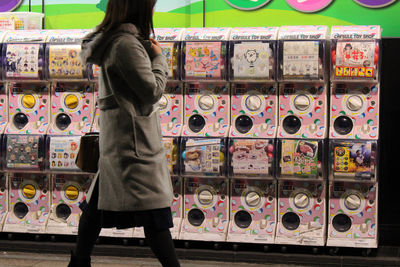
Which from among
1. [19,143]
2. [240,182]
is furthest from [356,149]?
[19,143]

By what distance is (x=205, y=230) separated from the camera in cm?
512

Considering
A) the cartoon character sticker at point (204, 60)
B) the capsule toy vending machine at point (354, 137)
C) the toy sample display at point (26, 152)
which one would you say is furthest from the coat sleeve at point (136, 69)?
the toy sample display at point (26, 152)

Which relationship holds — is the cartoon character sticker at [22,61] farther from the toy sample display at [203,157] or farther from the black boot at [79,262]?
the black boot at [79,262]

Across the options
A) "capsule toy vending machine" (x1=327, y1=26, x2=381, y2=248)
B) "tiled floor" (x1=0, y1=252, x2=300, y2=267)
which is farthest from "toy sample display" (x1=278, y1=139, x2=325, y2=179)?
"tiled floor" (x1=0, y1=252, x2=300, y2=267)

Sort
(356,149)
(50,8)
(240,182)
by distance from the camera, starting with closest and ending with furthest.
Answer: (356,149), (240,182), (50,8)

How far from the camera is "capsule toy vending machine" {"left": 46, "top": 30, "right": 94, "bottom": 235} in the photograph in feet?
16.9

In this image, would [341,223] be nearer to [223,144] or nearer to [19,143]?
[223,144]

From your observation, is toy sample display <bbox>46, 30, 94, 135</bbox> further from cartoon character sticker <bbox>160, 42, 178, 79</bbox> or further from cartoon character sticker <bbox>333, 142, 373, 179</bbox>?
cartoon character sticker <bbox>333, 142, 373, 179</bbox>

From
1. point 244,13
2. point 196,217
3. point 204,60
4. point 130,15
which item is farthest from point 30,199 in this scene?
point 130,15

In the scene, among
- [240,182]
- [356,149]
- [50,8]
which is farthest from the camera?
[50,8]

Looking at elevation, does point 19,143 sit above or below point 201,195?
above

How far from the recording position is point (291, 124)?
16.3 feet

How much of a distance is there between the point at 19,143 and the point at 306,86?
2348 millimetres

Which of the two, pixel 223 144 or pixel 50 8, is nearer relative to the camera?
pixel 223 144
